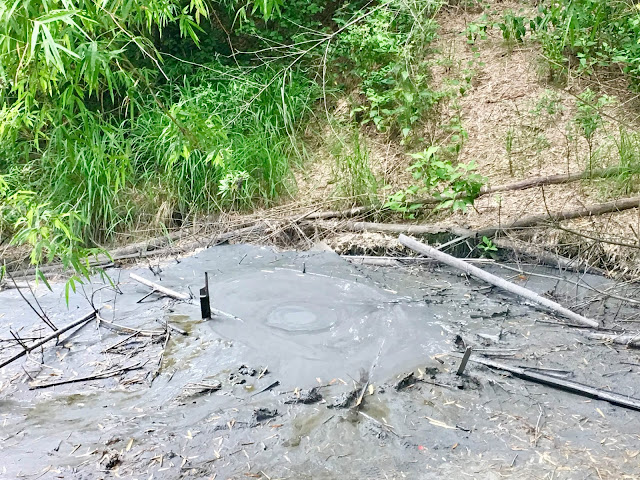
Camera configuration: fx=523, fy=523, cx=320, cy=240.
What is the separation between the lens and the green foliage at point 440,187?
192 inches

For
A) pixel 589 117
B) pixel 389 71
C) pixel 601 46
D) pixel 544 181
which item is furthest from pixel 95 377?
pixel 601 46

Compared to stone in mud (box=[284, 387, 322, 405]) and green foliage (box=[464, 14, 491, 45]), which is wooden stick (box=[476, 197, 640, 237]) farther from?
green foliage (box=[464, 14, 491, 45])

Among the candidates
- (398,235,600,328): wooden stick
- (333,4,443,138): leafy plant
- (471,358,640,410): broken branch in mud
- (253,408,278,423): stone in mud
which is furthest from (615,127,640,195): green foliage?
(253,408,278,423): stone in mud

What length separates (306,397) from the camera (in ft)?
9.18

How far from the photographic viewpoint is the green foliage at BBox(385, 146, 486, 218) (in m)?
4.89

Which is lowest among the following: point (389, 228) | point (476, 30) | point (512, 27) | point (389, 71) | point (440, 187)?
point (389, 228)

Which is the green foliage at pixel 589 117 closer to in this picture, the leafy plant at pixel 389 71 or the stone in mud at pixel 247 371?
the leafy plant at pixel 389 71

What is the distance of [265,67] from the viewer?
23.2 feet

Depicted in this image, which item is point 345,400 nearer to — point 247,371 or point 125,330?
point 247,371

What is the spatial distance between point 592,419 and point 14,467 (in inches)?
108

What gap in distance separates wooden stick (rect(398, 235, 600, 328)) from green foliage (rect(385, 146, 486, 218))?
21.7 inches

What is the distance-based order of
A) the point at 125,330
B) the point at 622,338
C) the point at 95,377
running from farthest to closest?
the point at 125,330, the point at 622,338, the point at 95,377

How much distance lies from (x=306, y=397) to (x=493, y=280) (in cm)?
189

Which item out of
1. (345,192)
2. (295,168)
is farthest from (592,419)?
(295,168)
